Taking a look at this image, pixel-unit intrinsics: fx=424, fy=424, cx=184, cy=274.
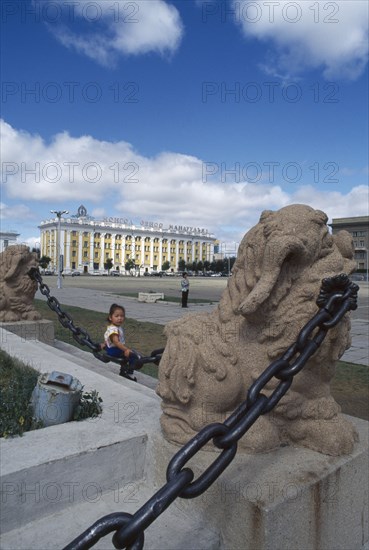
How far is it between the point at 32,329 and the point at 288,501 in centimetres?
560

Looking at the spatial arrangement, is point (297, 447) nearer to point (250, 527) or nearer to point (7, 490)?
point (250, 527)

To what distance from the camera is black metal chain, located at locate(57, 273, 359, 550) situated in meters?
1.09

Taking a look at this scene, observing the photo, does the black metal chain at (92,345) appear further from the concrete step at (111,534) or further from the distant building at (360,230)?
the distant building at (360,230)

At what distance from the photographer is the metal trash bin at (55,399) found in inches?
108

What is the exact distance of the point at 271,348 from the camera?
2.16 metres

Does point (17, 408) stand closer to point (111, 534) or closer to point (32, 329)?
point (111, 534)

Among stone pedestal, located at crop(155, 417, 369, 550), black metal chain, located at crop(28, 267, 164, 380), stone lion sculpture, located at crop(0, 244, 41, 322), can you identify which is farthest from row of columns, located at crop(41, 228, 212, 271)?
stone pedestal, located at crop(155, 417, 369, 550)

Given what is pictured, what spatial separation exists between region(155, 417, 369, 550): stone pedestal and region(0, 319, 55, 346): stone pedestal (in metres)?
5.05

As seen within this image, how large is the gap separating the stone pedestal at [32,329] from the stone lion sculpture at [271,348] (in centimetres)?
487

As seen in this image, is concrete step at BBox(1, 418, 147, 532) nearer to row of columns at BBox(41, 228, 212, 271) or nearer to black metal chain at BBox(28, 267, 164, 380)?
black metal chain at BBox(28, 267, 164, 380)

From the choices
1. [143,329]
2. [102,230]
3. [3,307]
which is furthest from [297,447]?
[102,230]

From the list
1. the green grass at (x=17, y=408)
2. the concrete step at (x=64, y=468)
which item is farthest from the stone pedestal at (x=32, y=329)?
the concrete step at (x=64, y=468)

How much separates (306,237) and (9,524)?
2031 millimetres

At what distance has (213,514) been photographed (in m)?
1.98
